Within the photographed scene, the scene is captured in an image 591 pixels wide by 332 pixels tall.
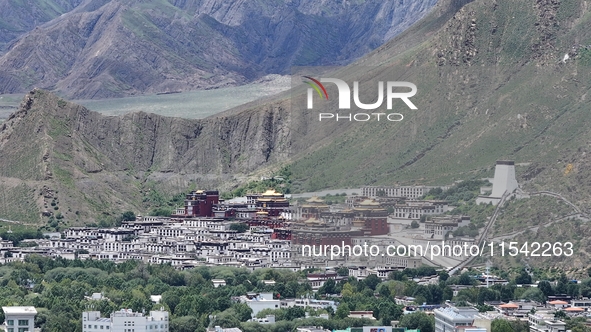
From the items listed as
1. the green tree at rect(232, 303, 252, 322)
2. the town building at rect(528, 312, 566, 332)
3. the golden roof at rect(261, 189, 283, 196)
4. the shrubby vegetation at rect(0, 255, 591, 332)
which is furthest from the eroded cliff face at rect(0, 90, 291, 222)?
the town building at rect(528, 312, 566, 332)

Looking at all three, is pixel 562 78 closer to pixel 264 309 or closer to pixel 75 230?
pixel 75 230

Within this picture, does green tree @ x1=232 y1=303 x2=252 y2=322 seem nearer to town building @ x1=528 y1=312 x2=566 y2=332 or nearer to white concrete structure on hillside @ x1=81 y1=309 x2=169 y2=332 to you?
white concrete structure on hillside @ x1=81 y1=309 x2=169 y2=332

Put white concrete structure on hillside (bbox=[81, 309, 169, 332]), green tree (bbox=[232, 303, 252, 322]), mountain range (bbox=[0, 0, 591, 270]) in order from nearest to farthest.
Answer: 1. white concrete structure on hillside (bbox=[81, 309, 169, 332])
2. green tree (bbox=[232, 303, 252, 322])
3. mountain range (bbox=[0, 0, 591, 270])

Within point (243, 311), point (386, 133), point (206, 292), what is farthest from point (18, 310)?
point (386, 133)

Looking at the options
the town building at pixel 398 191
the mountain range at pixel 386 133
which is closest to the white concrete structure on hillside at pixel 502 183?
the mountain range at pixel 386 133

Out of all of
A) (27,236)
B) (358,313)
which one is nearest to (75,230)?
(27,236)
